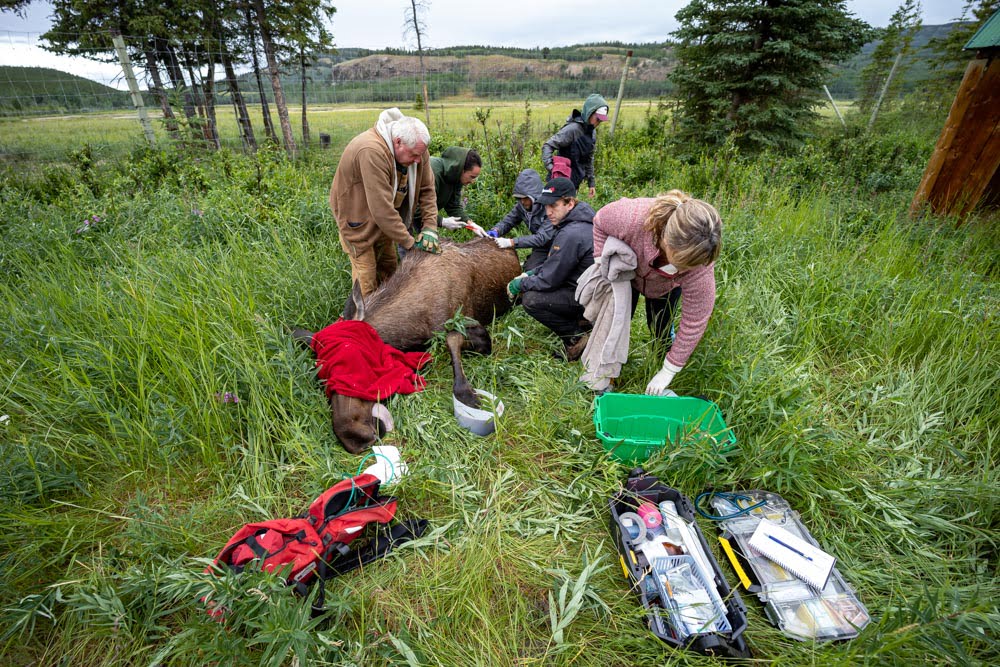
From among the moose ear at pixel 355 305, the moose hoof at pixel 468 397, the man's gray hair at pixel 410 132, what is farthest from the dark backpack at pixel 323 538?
the man's gray hair at pixel 410 132

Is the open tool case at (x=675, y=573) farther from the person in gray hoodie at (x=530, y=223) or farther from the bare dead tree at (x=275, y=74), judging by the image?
the bare dead tree at (x=275, y=74)

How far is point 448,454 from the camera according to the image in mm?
2820

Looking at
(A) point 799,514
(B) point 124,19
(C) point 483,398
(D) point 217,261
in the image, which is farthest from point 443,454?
(B) point 124,19

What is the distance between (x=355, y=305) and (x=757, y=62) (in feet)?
35.0

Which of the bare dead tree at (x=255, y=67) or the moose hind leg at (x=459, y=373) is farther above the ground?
the bare dead tree at (x=255, y=67)

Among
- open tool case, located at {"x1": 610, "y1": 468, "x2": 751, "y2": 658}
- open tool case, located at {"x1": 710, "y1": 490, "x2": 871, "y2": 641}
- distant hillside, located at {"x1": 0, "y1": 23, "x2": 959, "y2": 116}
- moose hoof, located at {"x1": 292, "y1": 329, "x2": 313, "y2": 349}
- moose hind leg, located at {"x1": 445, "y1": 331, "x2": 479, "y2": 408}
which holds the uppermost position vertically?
distant hillside, located at {"x1": 0, "y1": 23, "x2": 959, "y2": 116}

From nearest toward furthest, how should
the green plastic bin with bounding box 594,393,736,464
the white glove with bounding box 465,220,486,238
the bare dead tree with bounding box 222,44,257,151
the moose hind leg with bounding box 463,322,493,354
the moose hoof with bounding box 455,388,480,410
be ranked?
the green plastic bin with bounding box 594,393,736,464
the moose hoof with bounding box 455,388,480,410
the moose hind leg with bounding box 463,322,493,354
the white glove with bounding box 465,220,486,238
the bare dead tree with bounding box 222,44,257,151

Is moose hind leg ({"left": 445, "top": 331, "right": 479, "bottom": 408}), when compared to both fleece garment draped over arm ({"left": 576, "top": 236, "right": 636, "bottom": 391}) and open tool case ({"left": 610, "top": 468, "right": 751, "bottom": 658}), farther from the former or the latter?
open tool case ({"left": 610, "top": 468, "right": 751, "bottom": 658})

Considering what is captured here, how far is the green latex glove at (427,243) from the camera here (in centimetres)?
407

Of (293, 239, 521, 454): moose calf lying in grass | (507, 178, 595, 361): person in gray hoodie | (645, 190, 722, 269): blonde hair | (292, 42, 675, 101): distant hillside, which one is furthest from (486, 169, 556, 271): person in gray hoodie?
(292, 42, 675, 101): distant hillside

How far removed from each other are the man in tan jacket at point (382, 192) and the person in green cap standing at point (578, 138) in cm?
192

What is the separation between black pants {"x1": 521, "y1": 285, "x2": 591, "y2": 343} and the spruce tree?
23.0 feet

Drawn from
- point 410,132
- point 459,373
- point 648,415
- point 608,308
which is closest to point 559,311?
point 608,308

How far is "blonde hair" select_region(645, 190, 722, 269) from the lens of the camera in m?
2.31
